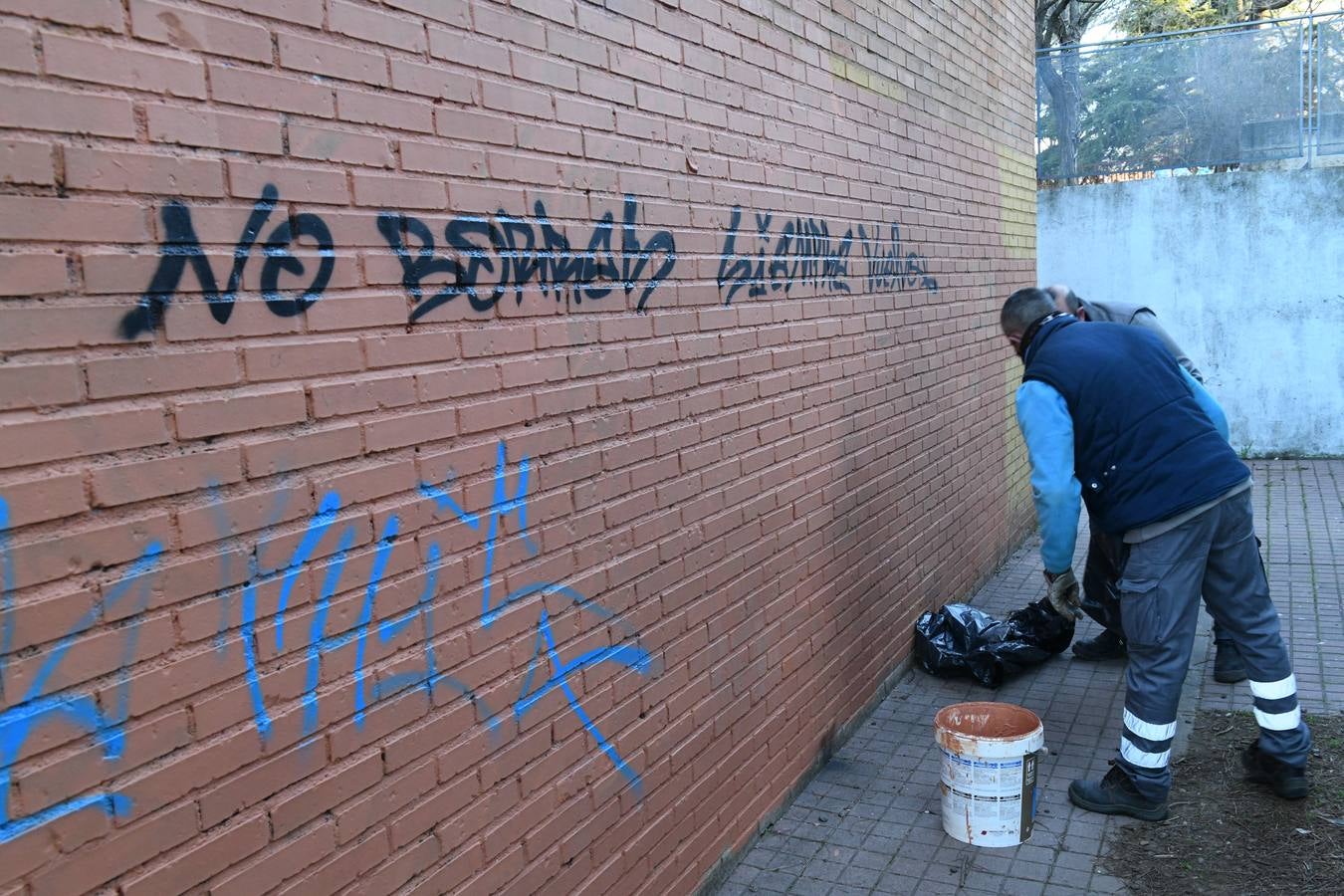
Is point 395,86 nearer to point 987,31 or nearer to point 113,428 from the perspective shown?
point 113,428

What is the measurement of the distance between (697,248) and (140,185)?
6.56 ft

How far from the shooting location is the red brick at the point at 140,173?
1694mm

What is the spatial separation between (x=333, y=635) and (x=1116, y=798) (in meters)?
3.16

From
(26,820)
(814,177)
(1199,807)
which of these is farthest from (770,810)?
(26,820)

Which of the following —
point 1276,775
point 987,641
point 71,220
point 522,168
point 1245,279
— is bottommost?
point 1276,775

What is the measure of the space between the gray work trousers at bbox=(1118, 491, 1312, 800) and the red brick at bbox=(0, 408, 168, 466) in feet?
11.4

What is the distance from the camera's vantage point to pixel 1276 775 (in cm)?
397

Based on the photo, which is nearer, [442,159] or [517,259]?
[442,159]

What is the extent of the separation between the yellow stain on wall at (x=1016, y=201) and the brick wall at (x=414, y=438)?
10.8 ft

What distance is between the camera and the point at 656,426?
3273 mm

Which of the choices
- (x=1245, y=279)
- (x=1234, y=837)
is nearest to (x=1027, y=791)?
(x=1234, y=837)

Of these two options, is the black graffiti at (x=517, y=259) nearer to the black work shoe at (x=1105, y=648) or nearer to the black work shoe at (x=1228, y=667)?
the black work shoe at (x=1105, y=648)

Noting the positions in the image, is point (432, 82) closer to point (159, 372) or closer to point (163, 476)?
point (159, 372)

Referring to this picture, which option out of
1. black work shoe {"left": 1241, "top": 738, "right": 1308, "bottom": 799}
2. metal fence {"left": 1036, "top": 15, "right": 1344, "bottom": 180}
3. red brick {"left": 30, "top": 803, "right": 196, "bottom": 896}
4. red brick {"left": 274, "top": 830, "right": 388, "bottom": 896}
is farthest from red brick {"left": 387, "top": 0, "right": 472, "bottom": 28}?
metal fence {"left": 1036, "top": 15, "right": 1344, "bottom": 180}
